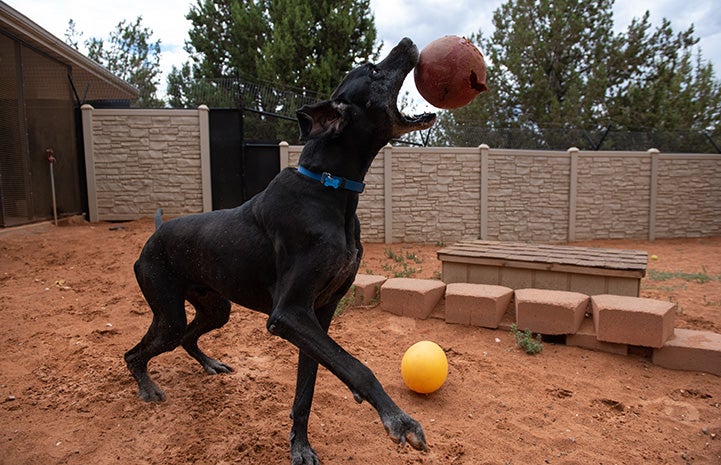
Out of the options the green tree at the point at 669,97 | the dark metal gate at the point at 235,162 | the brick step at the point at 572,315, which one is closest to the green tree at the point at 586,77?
the green tree at the point at 669,97

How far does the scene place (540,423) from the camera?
3070mm

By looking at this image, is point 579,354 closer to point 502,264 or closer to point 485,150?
point 502,264

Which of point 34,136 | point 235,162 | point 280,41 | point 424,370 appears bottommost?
point 424,370

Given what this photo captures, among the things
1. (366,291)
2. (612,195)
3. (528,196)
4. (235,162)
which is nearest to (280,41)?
(235,162)

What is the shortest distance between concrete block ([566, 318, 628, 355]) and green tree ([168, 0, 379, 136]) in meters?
13.4

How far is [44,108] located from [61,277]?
5077 mm

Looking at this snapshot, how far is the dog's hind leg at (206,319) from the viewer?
3.19 m

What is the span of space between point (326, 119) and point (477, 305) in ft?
9.82

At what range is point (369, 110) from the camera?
226 cm

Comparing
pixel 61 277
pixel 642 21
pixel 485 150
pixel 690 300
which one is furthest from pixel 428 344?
pixel 642 21

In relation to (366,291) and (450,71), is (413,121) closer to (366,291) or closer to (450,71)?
(450,71)

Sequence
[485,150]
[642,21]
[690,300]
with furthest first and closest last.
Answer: [642,21] < [485,150] < [690,300]

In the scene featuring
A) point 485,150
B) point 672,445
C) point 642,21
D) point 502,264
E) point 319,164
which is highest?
point 642,21

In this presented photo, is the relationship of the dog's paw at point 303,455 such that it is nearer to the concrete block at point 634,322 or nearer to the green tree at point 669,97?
the concrete block at point 634,322
